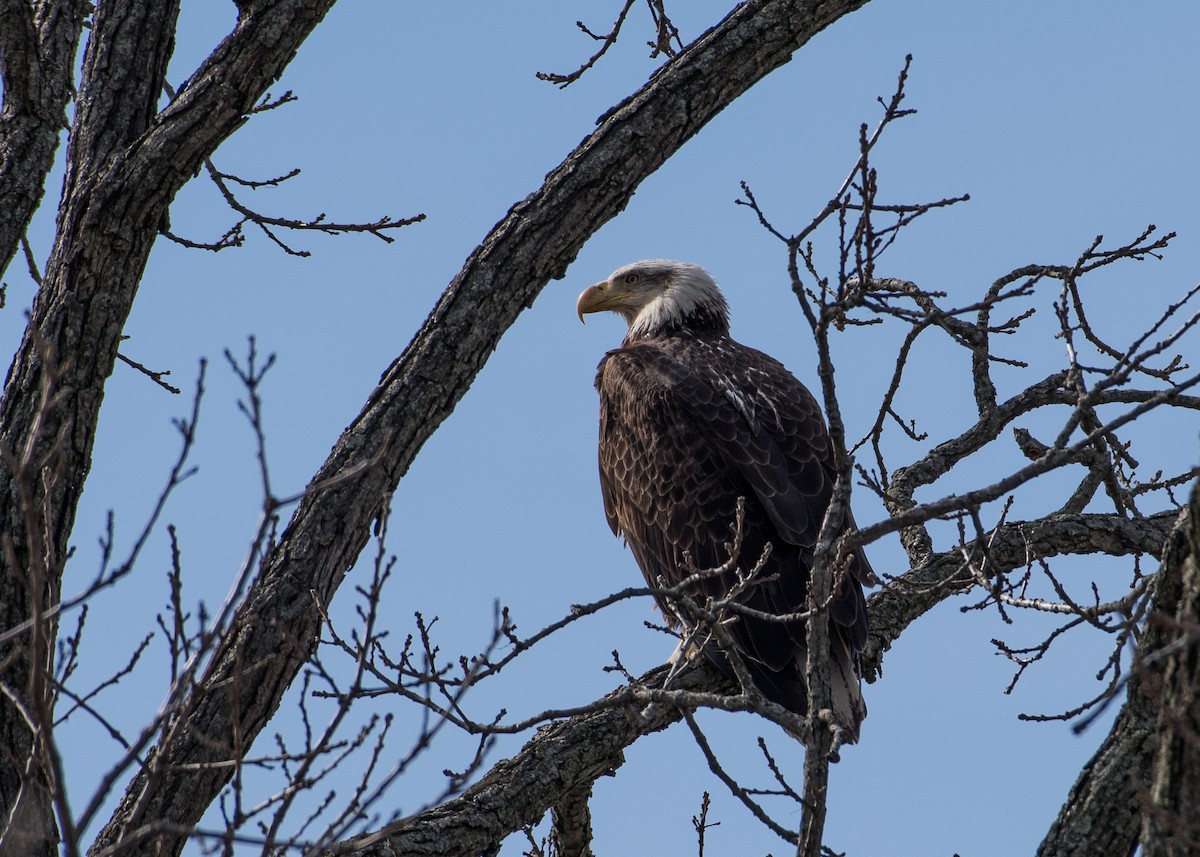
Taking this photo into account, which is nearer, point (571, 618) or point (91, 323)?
point (571, 618)

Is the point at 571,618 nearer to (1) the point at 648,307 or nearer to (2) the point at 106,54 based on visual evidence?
(2) the point at 106,54

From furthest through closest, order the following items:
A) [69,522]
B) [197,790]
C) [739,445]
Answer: [739,445], [69,522], [197,790]

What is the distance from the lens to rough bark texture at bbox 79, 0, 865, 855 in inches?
147

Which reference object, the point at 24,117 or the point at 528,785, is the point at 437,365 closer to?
the point at 528,785

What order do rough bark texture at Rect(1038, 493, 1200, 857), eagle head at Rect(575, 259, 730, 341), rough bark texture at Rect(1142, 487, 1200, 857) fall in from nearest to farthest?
1. rough bark texture at Rect(1142, 487, 1200, 857)
2. rough bark texture at Rect(1038, 493, 1200, 857)
3. eagle head at Rect(575, 259, 730, 341)

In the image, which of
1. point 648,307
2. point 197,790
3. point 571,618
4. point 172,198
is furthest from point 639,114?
point 648,307

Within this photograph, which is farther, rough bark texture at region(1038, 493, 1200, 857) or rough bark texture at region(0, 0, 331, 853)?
rough bark texture at region(0, 0, 331, 853)

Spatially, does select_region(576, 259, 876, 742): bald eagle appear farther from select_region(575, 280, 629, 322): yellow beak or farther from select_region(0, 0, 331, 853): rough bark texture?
select_region(0, 0, 331, 853): rough bark texture

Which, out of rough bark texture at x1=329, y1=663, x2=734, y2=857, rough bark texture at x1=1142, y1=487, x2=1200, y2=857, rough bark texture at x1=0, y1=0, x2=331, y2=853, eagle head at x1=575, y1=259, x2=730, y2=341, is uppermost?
eagle head at x1=575, y1=259, x2=730, y2=341

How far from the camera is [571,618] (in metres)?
3.39

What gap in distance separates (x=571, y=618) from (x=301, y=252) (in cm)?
273

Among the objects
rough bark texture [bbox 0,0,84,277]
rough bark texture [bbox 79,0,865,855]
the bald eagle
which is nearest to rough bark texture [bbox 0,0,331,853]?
rough bark texture [bbox 0,0,84,277]

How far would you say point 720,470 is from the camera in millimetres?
6285

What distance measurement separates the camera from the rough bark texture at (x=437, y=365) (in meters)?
3.73
